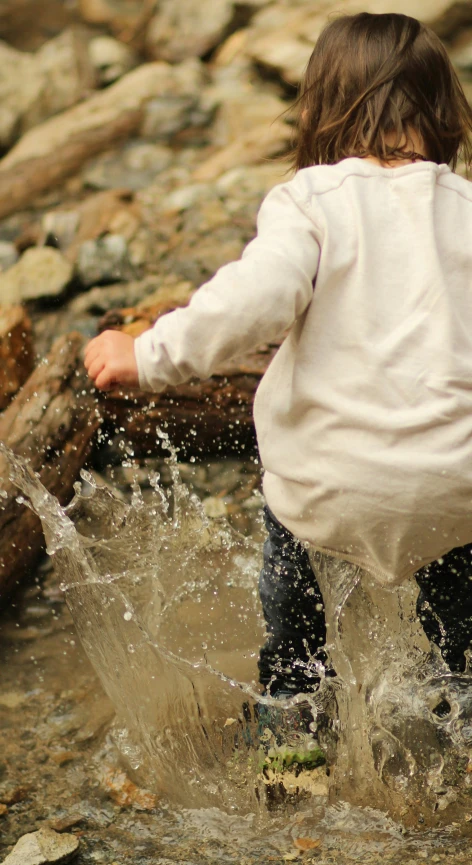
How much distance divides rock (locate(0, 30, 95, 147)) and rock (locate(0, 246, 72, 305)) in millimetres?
2454

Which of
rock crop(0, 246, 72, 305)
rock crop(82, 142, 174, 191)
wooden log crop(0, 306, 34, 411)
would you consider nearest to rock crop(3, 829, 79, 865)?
wooden log crop(0, 306, 34, 411)

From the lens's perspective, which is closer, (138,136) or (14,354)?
(14,354)

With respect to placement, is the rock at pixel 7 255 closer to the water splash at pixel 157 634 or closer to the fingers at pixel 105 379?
the water splash at pixel 157 634

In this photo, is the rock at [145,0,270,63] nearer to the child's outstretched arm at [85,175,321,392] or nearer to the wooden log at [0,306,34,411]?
the wooden log at [0,306,34,411]

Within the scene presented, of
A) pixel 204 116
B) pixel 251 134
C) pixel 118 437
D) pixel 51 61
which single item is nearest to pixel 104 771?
pixel 118 437

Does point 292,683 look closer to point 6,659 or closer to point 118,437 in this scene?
point 6,659

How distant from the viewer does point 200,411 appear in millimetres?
2992

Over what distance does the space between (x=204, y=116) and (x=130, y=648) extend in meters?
4.49

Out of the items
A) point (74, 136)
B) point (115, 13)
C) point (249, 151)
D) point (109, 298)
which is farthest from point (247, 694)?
point (115, 13)

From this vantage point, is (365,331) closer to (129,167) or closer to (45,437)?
(45,437)

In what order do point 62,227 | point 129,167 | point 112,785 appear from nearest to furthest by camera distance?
point 112,785 < point 62,227 < point 129,167

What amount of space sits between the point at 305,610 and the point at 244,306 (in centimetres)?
78

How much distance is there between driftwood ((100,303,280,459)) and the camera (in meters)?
Result: 2.96

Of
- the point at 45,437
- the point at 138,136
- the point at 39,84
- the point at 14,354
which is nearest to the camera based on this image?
the point at 45,437
